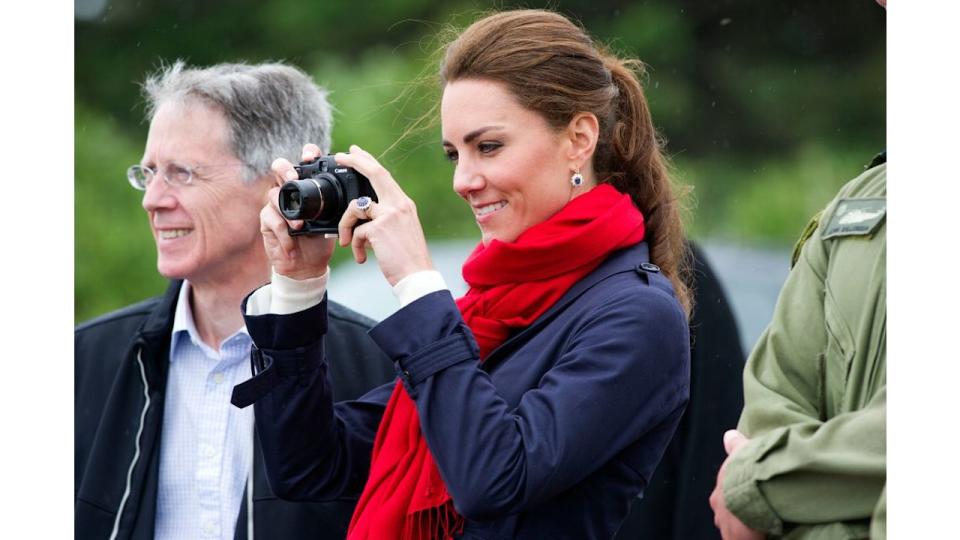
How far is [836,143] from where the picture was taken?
16.1 feet

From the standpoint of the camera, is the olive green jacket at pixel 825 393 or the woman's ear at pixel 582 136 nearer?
the olive green jacket at pixel 825 393

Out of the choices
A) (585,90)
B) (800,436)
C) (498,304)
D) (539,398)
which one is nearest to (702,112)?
(585,90)

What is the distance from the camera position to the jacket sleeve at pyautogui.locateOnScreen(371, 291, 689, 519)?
1.86 metres

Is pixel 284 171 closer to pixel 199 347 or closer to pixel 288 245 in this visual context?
pixel 288 245

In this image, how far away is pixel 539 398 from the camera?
1.92m

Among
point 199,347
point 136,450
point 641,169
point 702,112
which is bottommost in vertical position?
point 136,450

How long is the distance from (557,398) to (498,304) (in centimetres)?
28

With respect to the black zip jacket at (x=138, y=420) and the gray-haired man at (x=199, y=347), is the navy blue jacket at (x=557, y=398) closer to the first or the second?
the black zip jacket at (x=138, y=420)

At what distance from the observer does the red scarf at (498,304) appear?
6.72ft

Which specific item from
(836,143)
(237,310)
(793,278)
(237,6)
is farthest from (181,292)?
(237,6)

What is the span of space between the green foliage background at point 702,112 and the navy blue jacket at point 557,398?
2.18m

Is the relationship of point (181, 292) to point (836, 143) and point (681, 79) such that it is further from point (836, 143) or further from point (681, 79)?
point (836, 143)

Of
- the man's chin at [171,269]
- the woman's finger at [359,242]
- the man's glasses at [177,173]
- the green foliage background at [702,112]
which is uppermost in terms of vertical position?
the green foliage background at [702,112]

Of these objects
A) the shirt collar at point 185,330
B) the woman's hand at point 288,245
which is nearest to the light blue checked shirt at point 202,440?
the shirt collar at point 185,330
